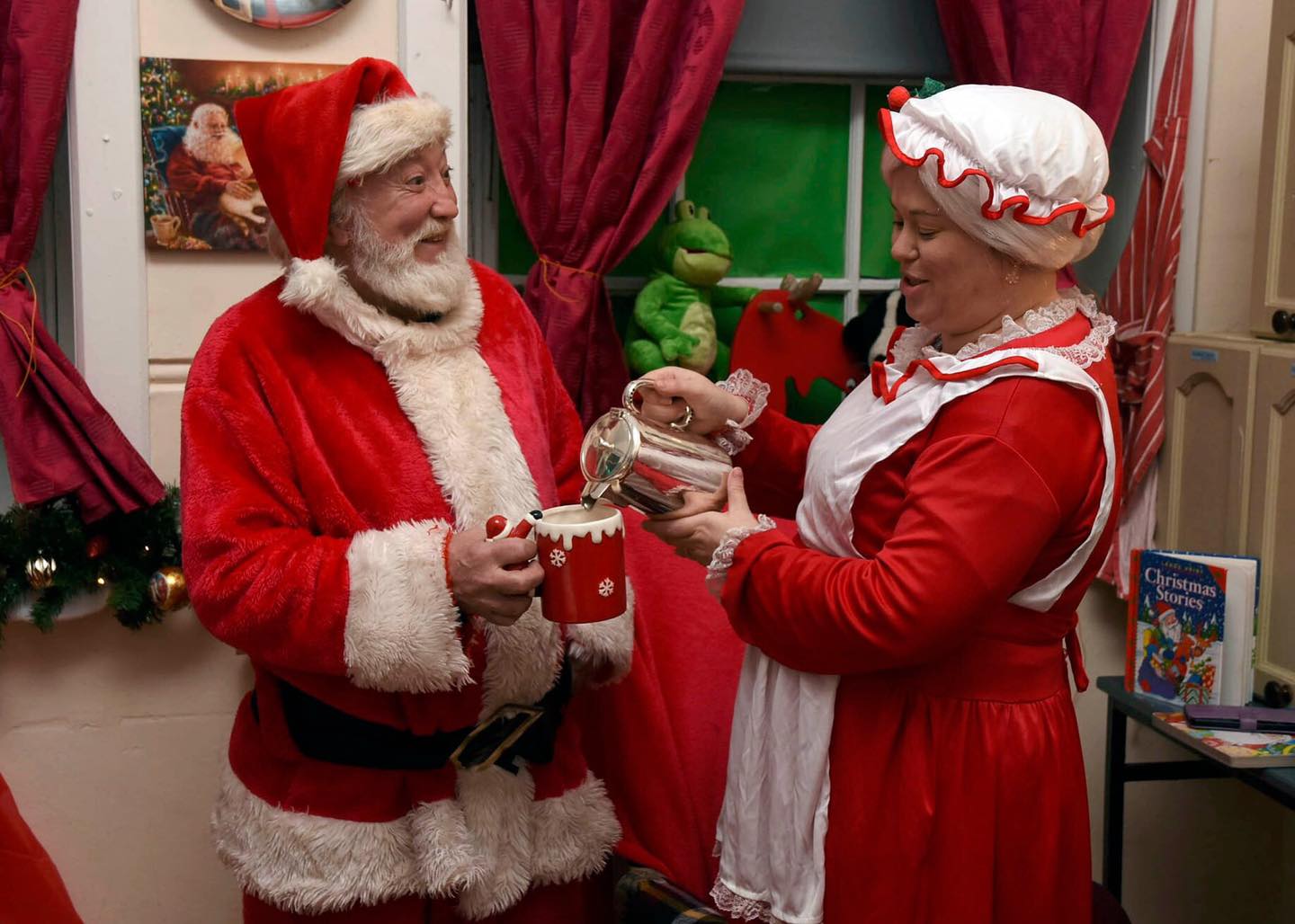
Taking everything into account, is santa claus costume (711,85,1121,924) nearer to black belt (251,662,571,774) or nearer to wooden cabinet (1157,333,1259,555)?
black belt (251,662,571,774)

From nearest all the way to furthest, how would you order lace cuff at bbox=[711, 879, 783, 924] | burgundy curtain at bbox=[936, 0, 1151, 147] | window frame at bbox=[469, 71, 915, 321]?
lace cuff at bbox=[711, 879, 783, 924] → burgundy curtain at bbox=[936, 0, 1151, 147] → window frame at bbox=[469, 71, 915, 321]

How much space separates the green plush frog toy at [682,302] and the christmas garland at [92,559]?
2.88 ft

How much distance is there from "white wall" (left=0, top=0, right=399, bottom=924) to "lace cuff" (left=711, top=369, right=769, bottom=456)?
946mm

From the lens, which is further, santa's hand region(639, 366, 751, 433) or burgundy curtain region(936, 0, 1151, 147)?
burgundy curtain region(936, 0, 1151, 147)

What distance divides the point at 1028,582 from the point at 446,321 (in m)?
0.83

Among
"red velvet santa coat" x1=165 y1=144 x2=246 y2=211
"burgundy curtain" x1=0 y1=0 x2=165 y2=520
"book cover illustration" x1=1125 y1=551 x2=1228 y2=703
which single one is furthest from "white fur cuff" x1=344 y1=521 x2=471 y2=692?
"book cover illustration" x1=1125 y1=551 x2=1228 y2=703

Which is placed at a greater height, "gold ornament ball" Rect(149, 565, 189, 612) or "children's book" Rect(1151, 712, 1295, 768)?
"gold ornament ball" Rect(149, 565, 189, 612)

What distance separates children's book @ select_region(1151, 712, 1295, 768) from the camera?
76.4 inches

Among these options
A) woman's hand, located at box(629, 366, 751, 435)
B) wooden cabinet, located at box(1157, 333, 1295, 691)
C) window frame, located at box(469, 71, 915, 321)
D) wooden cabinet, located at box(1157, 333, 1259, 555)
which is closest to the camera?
woman's hand, located at box(629, 366, 751, 435)

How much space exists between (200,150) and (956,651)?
1.49 m

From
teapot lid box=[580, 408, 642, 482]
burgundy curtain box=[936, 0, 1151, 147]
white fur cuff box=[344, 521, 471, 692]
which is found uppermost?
burgundy curtain box=[936, 0, 1151, 147]


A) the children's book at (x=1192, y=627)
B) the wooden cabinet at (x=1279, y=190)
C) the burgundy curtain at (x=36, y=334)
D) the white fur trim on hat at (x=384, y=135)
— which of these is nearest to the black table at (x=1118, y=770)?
the children's book at (x=1192, y=627)

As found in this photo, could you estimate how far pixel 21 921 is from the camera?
1.86 metres

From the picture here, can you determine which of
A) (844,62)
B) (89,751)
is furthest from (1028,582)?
(89,751)
